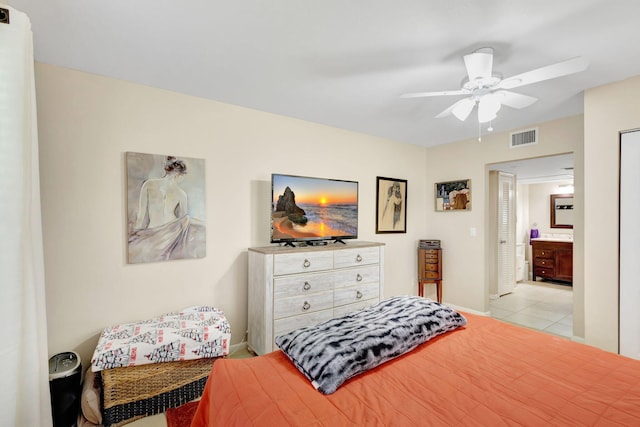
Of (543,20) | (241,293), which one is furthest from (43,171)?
(543,20)

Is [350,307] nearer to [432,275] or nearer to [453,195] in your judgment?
[432,275]

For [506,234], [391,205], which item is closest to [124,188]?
[391,205]

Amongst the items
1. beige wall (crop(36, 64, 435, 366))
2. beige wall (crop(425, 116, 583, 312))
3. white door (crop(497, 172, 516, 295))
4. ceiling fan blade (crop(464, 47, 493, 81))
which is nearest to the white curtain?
beige wall (crop(36, 64, 435, 366))

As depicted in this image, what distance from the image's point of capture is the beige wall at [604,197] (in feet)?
7.96

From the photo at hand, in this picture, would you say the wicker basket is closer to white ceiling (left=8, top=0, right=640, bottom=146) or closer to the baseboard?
the baseboard

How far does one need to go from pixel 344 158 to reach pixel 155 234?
2.33 m

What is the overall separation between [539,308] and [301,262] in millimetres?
4080

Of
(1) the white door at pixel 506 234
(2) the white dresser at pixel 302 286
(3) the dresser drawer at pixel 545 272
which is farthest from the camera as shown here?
(3) the dresser drawer at pixel 545 272

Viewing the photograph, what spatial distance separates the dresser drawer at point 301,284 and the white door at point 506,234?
3.61 m

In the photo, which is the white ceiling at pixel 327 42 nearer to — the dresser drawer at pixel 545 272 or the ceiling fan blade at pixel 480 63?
the ceiling fan blade at pixel 480 63

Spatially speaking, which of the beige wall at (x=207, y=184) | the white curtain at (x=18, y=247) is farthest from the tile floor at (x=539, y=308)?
the white curtain at (x=18, y=247)

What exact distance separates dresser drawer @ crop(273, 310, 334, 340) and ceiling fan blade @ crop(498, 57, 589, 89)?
243cm

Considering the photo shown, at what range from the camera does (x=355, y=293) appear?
326cm

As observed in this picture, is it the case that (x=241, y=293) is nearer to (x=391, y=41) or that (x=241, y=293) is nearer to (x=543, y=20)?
(x=391, y=41)
